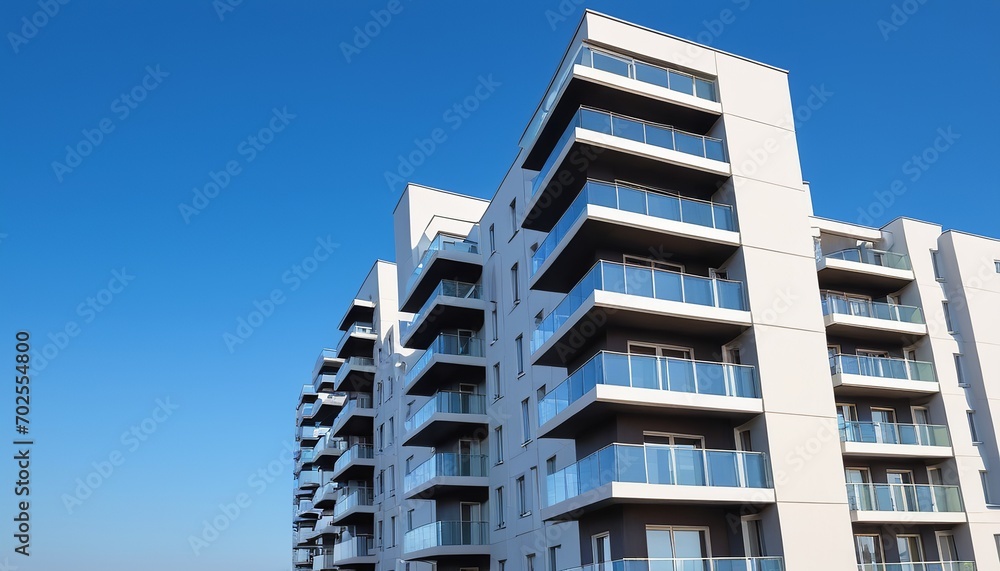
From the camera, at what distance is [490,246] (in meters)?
32.5

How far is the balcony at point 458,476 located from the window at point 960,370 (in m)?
16.6

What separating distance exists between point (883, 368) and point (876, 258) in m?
5.05

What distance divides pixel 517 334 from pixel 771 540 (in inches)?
456

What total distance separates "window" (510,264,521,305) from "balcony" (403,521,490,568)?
25.3ft

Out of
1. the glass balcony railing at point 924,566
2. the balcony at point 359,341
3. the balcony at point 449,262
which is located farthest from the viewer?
the balcony at point 359,341

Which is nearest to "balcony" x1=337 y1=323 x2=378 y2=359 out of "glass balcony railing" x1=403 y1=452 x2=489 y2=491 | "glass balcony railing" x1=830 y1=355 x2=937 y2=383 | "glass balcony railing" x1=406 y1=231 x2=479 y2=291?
"glass balcony railing" x1=406 y1=231 x2=479 y2=291

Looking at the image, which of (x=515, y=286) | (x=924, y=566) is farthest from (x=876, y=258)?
(x=515, y=286)

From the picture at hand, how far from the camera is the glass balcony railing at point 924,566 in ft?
83.9

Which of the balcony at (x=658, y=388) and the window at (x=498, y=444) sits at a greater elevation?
the window at (x=498, y=444)

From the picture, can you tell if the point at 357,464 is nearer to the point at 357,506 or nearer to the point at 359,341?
the point at 357,506

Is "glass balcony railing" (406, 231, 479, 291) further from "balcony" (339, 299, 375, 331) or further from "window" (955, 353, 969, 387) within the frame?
"window" (955, 353, 969, 387)

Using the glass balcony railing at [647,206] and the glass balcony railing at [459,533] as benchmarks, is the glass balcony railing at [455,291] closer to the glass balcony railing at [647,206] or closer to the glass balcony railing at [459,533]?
the glass balcony railing at [459,533]

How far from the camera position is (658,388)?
20.2 meters

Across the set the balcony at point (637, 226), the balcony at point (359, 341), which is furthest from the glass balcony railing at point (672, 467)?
the balcony at point (359, 341)
